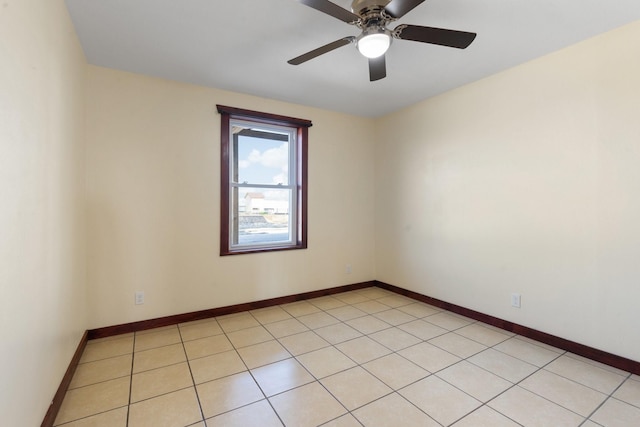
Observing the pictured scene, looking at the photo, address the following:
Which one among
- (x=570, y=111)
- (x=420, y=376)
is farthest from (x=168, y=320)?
(x=570, y=111)

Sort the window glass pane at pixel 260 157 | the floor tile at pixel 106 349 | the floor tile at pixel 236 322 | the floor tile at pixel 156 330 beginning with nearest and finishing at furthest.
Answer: the floor tile at pixel 106 349, the floor tile at pixel 156 330, the floor tile at pixel 236 322, the window glass pane at pixel 260 157

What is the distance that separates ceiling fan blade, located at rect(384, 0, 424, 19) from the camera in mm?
1480

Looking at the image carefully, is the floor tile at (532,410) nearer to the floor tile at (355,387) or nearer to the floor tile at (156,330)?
the floor tile at (355,387)

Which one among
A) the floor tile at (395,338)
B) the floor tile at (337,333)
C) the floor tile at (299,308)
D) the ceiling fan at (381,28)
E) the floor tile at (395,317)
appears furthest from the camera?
the floor tile at (299,308)

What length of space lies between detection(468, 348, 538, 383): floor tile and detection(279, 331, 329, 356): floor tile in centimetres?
121

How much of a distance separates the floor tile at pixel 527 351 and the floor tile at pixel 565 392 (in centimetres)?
19

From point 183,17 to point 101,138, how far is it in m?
1.39

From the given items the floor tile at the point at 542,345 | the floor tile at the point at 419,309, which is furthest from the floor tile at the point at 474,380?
the floor tile at the point at 419,309

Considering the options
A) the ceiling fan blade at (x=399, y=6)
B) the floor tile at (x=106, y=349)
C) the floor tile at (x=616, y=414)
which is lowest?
the floor tile at (x=616, y=414)

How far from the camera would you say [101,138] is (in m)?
2.62

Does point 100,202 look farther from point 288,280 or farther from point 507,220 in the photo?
point 507,220

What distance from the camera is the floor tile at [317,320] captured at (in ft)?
9.59

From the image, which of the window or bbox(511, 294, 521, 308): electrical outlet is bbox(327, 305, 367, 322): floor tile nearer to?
the window

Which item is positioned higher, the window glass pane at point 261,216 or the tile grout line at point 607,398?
the window glass pane at point 261,216
